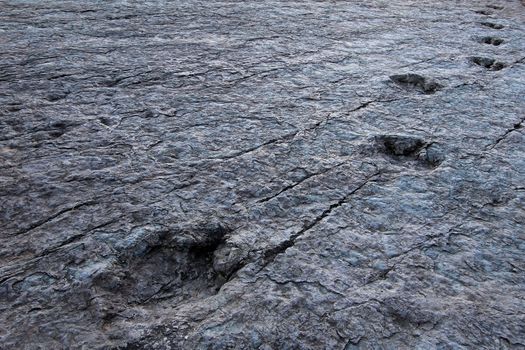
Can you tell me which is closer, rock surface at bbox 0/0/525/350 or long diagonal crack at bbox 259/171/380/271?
rock surface at bbox 0/0/525/350

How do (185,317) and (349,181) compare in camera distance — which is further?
(349,181)

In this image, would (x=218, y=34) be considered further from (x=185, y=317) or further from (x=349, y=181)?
(x=185, y=317)

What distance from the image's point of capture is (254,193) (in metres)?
2.45

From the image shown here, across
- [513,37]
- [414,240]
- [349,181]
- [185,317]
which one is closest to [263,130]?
[349,181]

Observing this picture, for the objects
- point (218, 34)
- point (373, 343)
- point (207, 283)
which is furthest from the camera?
point (218, 34)

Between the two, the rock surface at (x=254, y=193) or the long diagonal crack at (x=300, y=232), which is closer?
the rock surface at (x=254, y=193)

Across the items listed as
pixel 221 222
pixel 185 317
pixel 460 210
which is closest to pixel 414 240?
pixel 460 210

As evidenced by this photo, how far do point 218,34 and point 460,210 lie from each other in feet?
10.1

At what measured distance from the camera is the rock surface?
1.79 m

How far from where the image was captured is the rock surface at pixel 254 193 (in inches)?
70.5

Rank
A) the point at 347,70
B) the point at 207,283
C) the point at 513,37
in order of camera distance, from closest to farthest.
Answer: the point at 207,283
the point at 347,70
the point at 513,37

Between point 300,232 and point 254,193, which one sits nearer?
point 300,232

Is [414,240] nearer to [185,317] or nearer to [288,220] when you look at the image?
[288,220]

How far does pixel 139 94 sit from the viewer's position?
3.38 m
